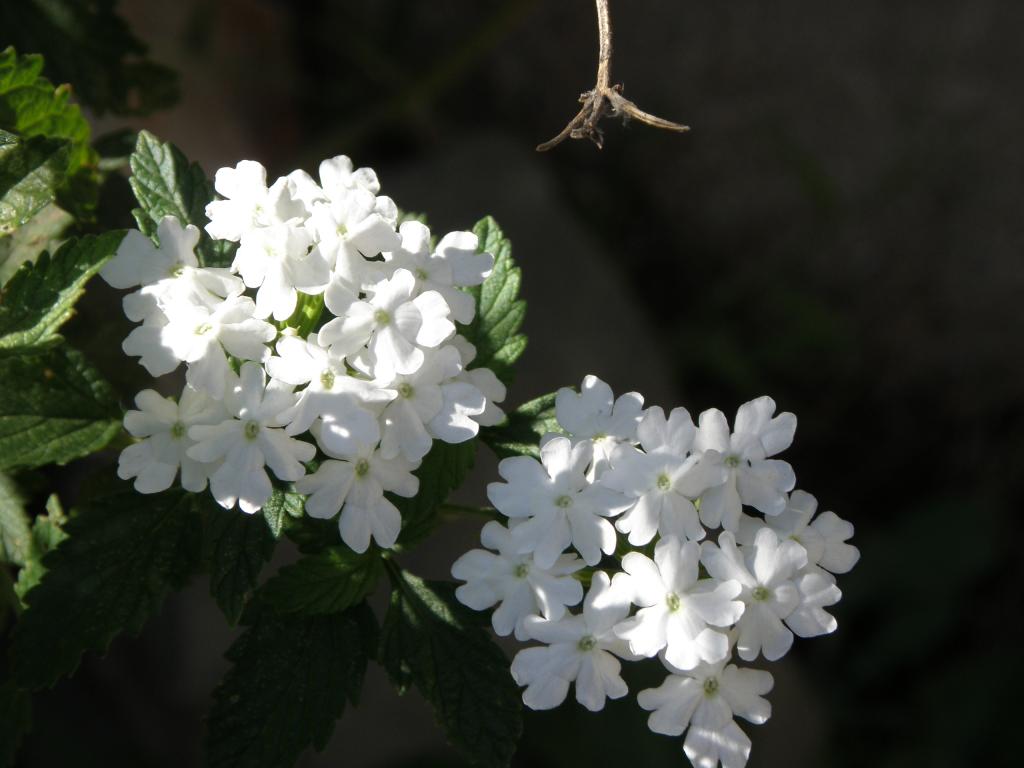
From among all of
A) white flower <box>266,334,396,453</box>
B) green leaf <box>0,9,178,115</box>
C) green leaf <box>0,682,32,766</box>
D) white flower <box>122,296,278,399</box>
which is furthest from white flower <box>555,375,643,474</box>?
green leaf <box>0,9,178,115</box>

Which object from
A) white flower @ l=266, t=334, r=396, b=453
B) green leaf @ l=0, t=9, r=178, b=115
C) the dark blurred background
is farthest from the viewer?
the dark blurred background

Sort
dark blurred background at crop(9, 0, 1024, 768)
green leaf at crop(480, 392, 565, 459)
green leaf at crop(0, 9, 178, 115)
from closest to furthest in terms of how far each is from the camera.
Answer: green leaf at crop(480, 392, 565, 459) → green leaf at crop(0, 9, 178, 115) → dark blurred background at crop(9, 0, 1024, 768)

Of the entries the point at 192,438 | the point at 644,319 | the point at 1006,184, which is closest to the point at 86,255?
the point at 192,438

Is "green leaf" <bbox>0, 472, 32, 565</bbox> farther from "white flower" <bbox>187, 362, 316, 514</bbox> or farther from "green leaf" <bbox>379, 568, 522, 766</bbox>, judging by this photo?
"green leaf" <bbox>379, 568, 522, 766</bbox>

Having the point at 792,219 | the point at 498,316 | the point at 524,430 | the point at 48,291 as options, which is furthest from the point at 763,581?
the point at 792,219

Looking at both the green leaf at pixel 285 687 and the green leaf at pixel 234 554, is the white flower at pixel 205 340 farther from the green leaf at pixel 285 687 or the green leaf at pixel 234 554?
the green leaf at pixel 285 687

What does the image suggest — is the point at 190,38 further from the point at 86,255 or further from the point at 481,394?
the point at 481,394
